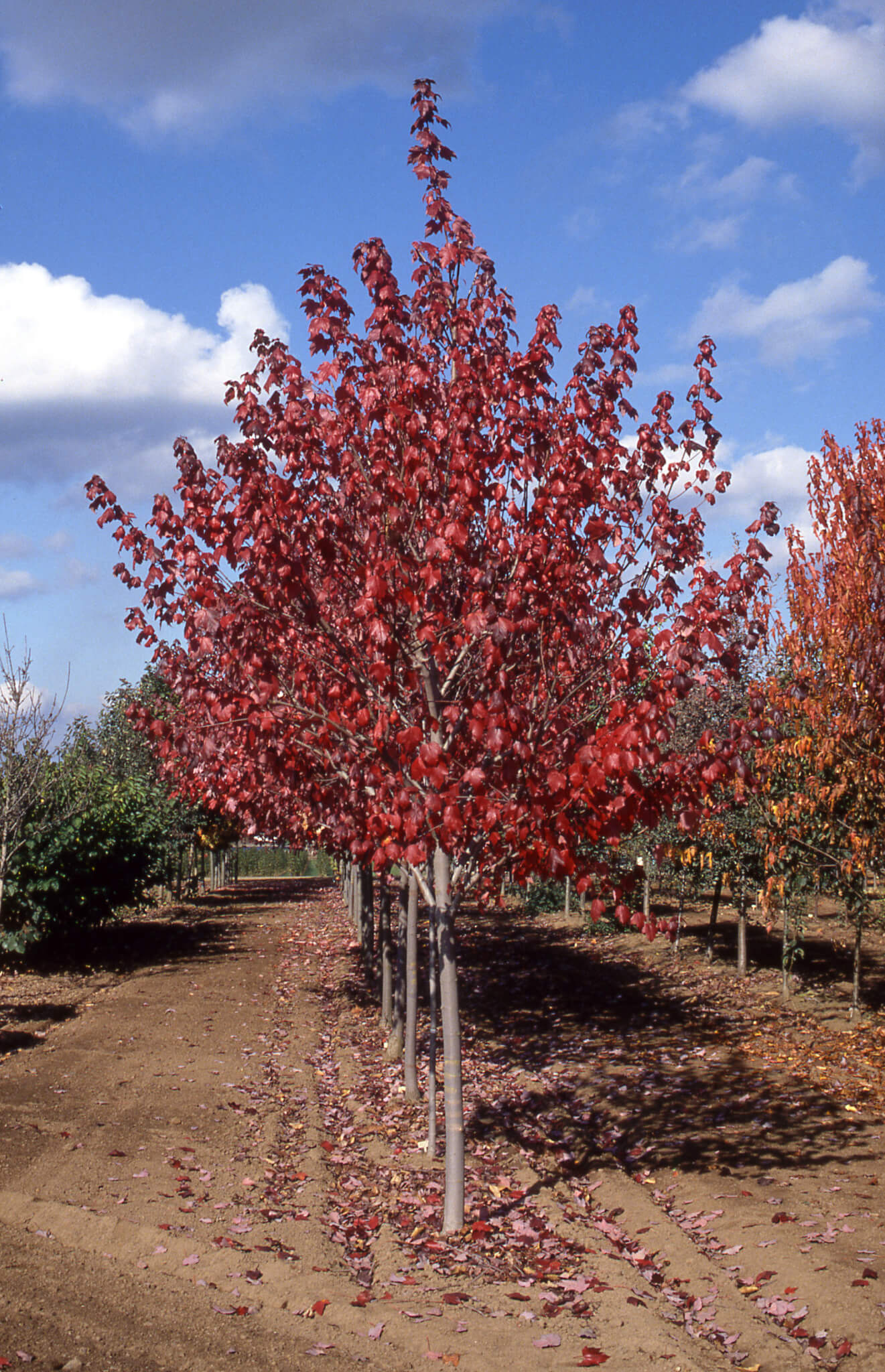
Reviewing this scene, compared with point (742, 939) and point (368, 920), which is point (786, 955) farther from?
point (368, 920)

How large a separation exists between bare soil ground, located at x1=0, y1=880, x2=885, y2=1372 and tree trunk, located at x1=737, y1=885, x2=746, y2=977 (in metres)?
2.41

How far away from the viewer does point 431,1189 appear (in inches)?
306

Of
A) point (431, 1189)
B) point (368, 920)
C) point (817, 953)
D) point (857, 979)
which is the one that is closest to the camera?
point (431, 1189)

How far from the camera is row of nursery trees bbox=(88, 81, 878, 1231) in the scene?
18.8ft

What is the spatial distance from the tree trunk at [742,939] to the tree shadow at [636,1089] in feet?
5.32

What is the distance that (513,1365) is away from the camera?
15.8 ft

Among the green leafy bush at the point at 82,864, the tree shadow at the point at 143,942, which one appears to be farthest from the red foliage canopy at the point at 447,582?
the tree shadow at the point at 143,942

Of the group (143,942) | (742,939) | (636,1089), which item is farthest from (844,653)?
(143,942)

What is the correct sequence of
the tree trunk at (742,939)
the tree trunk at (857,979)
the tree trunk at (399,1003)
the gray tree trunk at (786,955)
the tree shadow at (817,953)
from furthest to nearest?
the tree trunk at (742,939) → the tree shadow at (817,953) → the gray tree trunk at (786,955) → the tree trunk at (857,979) → the tree trunk at (399,1003)

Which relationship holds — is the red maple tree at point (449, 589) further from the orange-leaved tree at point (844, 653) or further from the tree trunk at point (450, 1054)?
the orange-leaved tree at point (844, 653)

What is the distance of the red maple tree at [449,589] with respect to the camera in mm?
5734

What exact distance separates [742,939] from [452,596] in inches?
552

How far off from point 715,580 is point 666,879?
930 inches

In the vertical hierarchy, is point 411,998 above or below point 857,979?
above
